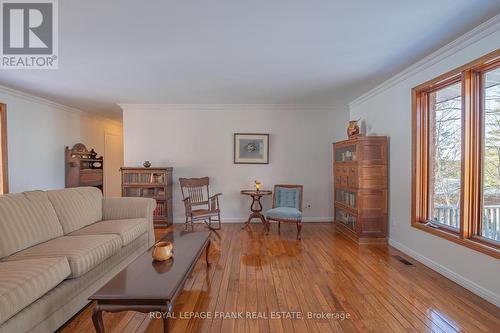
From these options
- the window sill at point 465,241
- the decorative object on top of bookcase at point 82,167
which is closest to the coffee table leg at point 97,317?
the window sill at point 465,241

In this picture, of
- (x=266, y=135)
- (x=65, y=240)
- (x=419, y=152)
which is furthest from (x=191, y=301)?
(x=266, y=135)

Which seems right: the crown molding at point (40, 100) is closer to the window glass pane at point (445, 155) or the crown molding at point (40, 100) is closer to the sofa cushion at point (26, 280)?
the sofa cushion at point (26, 280)

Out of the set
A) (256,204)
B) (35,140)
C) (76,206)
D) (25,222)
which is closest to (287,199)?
(256,204)

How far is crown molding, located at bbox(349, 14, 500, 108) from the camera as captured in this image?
2.17m

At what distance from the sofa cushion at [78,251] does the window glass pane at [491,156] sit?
3576mm

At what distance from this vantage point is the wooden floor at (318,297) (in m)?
1.90

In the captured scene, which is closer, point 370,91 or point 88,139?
point 370,91

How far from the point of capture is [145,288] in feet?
5.29

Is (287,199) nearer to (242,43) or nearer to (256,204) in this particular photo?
(256,204)

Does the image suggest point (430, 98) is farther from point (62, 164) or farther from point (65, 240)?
point (62, 164)

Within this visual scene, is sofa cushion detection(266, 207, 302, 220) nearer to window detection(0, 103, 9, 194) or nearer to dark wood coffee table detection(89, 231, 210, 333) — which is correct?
dark wood coffee table detection(89, 231, 210, 333)

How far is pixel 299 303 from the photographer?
221 cm

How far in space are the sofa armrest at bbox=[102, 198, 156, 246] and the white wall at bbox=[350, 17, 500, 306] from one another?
3506mm

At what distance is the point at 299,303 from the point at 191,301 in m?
0.96
